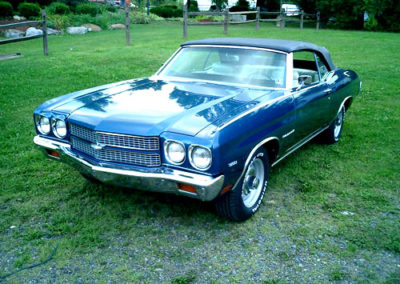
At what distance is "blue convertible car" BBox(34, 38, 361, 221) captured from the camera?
299 centimetres

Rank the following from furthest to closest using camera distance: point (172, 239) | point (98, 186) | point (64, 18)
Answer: point (64, 18)
point (98, 186)
point (172, 239)

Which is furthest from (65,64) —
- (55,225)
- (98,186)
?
(55,225)

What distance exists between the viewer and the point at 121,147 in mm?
3135

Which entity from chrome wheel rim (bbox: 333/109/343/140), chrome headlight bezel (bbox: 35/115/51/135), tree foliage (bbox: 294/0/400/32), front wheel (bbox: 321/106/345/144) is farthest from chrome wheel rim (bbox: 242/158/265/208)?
tree foliage (bbox: 294/0/400/32)

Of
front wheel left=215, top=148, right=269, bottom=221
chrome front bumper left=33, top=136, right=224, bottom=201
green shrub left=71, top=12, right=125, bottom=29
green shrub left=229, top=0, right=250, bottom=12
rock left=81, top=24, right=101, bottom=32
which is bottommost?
front wheel left=215, top=148, right=269, bottom=221

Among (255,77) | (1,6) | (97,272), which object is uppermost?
(1,6)

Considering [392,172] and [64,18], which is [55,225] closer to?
[392,172]

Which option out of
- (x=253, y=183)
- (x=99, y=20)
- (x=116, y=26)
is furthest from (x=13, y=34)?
(x=253, y=183)

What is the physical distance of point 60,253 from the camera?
3072 millimetres

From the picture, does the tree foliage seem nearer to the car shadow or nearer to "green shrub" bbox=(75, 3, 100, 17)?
"green shrub" bbox=(75, 3, 100, 17)

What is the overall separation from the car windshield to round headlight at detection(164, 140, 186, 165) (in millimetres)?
1486

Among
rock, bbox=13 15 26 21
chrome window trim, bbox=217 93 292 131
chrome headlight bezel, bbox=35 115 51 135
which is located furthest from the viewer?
rock, bbox=13 15 26 21

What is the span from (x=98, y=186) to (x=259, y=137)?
182 cm

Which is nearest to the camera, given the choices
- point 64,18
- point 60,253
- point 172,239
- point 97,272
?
point 97,272
